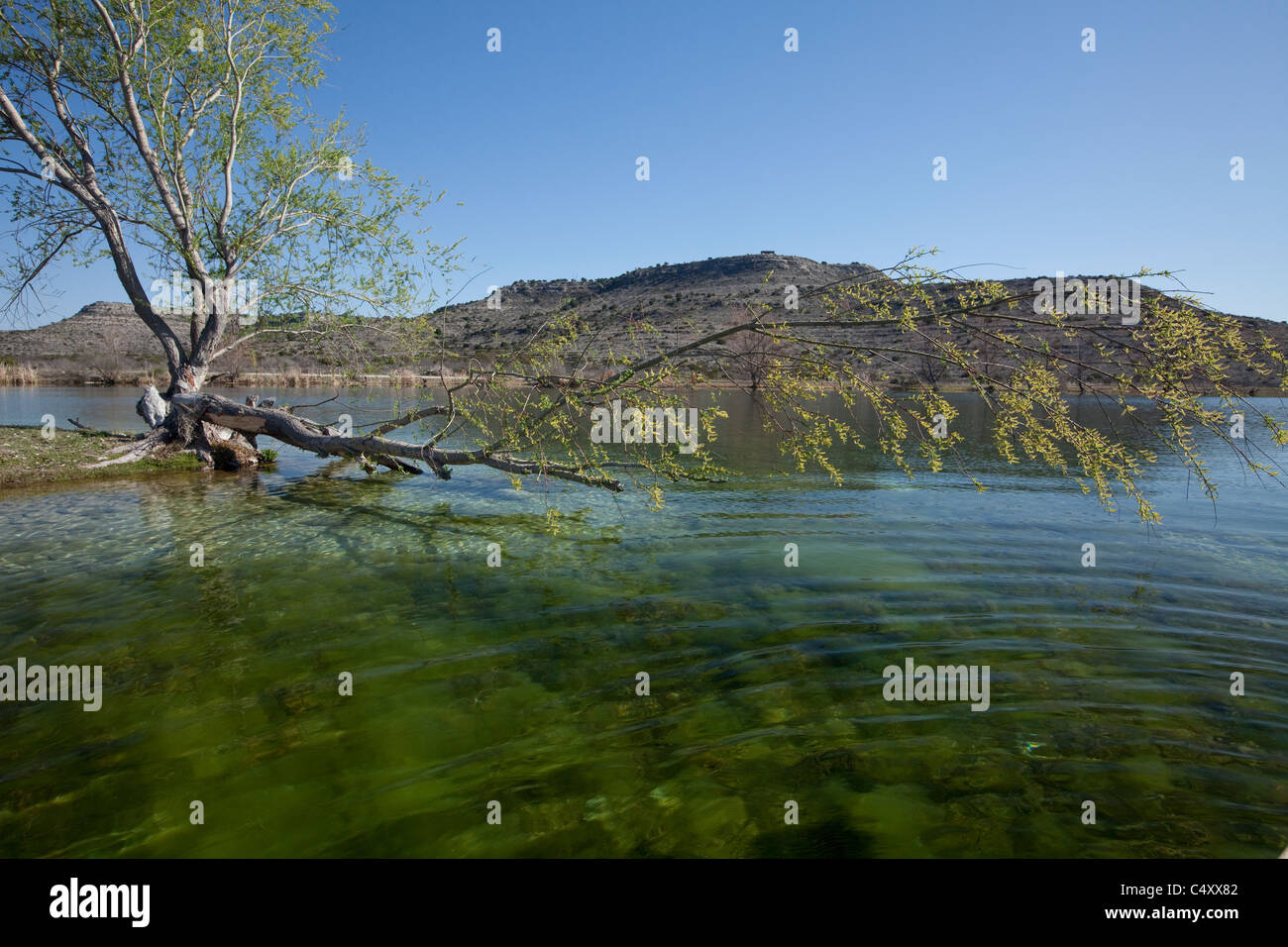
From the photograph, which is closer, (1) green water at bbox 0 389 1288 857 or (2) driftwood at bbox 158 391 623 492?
(1) green water at bbox 0 389 1288 857

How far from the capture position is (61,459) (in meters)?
15.5

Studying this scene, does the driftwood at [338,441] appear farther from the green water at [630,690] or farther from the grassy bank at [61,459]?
the green water at [630,690]

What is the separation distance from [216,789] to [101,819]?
66 centimetres

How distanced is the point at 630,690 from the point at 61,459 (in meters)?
16.0

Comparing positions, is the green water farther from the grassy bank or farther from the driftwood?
the grassy bank

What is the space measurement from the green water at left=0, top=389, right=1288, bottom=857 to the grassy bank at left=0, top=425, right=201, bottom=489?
202 cm

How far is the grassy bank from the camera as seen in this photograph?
1462cm

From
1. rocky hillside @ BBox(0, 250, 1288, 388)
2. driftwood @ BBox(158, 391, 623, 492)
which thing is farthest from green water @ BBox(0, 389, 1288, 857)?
rocky hillside @ BBox(0, 250, 1288, 388)

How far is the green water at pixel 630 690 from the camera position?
470 centimetres

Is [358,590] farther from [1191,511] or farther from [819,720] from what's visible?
[1191,511]

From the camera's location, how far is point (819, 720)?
610 cm

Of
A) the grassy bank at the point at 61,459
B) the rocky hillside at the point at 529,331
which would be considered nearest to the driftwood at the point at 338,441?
the grassy bank at the point at 61,459

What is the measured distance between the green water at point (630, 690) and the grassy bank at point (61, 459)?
6.64 ft
